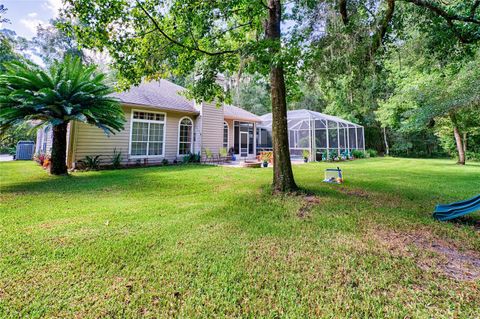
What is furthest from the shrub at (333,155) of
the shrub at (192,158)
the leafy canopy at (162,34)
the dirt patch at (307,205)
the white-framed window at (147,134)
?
the leafy canopy at (162,34)

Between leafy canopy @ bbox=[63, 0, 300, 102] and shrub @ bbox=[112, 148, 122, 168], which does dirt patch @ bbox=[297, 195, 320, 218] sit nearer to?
leafy canopy @ bbox=[63, 0, 300, 102]

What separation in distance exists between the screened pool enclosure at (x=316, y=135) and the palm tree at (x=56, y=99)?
1147cm

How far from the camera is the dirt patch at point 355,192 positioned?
529cm

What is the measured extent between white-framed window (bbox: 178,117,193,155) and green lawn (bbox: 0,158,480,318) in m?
7.90

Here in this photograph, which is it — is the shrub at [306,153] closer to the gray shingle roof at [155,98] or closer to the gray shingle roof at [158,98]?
the gray shingle roof at [158,98]

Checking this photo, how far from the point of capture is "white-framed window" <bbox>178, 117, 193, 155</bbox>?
12.2 meters

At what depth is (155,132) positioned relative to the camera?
11266 millimetres

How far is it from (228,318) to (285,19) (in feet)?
25.2

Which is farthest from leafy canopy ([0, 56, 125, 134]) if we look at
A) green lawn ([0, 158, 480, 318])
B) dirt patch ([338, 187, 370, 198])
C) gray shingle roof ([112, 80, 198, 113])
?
dirt patch ([338, 187, 370, 198])

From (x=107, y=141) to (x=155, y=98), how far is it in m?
3.35

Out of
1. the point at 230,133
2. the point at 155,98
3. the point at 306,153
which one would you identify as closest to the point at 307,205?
the point at 155,98

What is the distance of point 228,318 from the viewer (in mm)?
1549

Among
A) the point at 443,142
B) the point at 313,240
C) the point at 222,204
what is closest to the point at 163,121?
the point at 222,204

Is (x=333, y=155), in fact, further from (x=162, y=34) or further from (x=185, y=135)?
(x=162, y=34)
